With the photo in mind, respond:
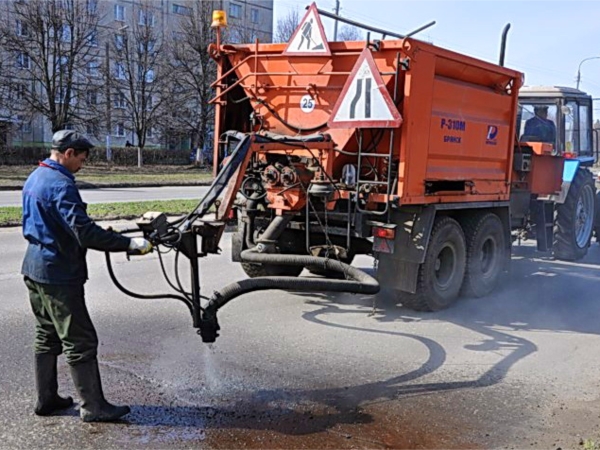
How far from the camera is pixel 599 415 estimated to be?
4.54m

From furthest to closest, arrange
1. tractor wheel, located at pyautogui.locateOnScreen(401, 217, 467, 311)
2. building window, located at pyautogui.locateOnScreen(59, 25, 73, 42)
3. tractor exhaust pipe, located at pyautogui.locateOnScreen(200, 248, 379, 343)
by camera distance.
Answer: building window, located at pyautogui.locateOnScreen(59, 25, 73, 42), tractor wheel, located at pyautogui.locateOnScreen(401, 217, 467, 311), tractor exhaust pipe, located at pyautogui.locateOnScreen(200, 248, 379, 343)

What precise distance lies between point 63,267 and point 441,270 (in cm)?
460

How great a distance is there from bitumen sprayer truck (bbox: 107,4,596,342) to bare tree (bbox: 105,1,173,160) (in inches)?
1398

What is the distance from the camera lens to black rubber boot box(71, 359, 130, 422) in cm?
415

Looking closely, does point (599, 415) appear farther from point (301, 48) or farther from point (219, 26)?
point (219, 26)

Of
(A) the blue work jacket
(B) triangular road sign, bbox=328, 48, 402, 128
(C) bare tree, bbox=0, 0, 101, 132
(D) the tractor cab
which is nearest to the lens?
(A) the blue work jacket

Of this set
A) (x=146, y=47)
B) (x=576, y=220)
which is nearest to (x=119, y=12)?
(x=146, y=47)

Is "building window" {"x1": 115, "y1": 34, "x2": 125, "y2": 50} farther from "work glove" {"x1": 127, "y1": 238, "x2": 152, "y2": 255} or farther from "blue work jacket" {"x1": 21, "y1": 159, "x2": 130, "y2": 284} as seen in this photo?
"work glove" {"x1": 127, "y1": 238, "x2": 152, "y2": 255}

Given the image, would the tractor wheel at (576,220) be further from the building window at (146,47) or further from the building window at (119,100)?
the building window at (146,47)

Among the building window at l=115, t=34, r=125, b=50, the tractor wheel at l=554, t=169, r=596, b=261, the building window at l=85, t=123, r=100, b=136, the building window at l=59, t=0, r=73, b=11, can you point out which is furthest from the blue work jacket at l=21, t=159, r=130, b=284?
the building window at l=115, t=34, r=125, b=50

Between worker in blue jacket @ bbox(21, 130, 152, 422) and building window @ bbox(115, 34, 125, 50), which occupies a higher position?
building window @ bbox(115, 34, 125, 50)

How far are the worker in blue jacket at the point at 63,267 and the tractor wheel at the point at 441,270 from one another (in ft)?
11.8

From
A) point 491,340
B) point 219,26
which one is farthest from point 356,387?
point 219,26

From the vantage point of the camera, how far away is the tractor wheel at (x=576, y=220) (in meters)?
10.6
